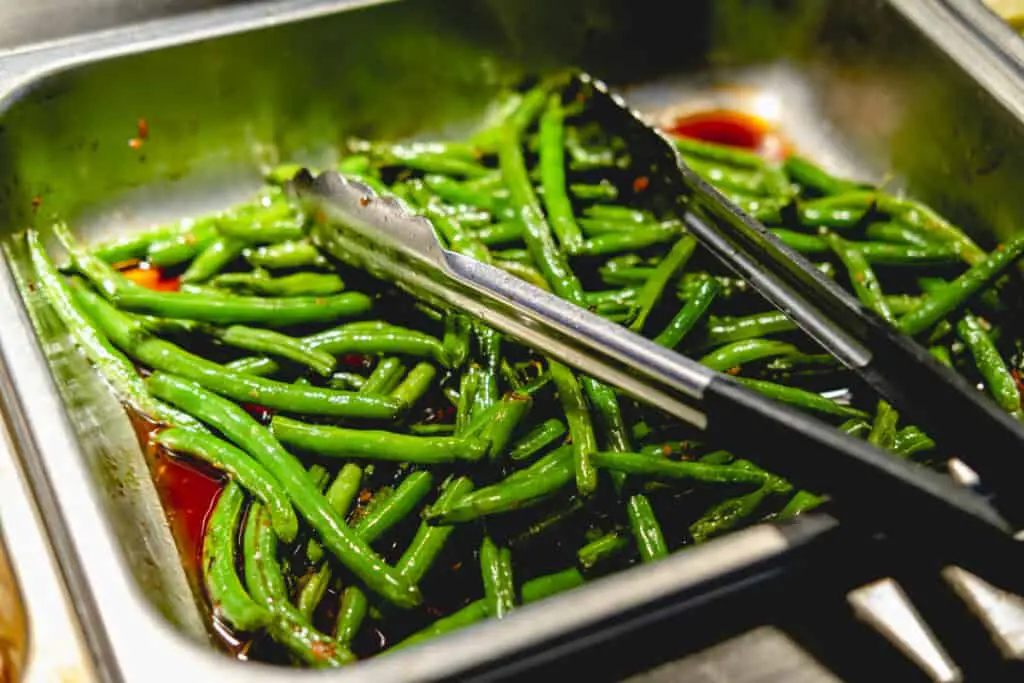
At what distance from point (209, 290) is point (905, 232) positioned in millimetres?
1729

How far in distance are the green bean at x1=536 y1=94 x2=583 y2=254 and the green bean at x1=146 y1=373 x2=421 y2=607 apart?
2.71 ft

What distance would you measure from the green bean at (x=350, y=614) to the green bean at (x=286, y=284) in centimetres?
74

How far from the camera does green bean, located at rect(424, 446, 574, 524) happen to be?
5.31 ft

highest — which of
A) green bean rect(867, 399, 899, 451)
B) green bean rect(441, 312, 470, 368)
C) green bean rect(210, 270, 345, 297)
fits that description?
green bean rect(210, 270, 345, 297)

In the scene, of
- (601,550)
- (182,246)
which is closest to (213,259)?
(182,246)

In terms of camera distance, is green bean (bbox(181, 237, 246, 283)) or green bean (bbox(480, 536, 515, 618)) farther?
green bean (bbox(181, 237, 246, 283))

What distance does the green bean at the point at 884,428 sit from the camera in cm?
182

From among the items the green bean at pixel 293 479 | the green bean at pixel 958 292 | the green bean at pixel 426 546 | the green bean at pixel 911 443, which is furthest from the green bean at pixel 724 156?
the green bean at pixel 293 479

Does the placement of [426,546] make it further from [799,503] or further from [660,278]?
[660,278]

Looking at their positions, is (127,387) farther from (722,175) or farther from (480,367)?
(722,175)

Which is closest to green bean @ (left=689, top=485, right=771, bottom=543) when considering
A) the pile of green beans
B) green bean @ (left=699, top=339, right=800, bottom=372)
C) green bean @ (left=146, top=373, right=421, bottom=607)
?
the pile of green beans

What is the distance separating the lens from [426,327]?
203 centimetres

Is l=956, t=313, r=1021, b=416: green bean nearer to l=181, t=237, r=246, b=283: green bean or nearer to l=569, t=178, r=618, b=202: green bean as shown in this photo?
l=569, t=178, r=618, b=202: green bean

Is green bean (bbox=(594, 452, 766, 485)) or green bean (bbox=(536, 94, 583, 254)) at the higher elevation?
green bean (bbox=(536, 94, 583, 254))
